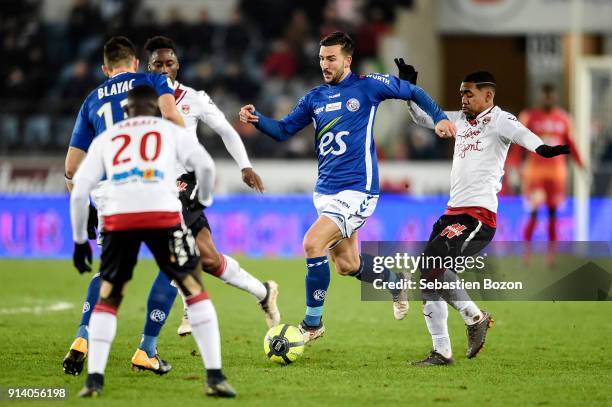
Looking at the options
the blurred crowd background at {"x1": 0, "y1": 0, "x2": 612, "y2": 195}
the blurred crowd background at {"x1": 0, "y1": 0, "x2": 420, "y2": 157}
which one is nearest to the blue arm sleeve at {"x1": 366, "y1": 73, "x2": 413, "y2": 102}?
the blurred crowd background at {"x1": 0, "y1": 0, "x2": 612, "y2": 195}

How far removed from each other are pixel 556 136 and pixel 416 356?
7.23 meters

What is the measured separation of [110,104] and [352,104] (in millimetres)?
2146

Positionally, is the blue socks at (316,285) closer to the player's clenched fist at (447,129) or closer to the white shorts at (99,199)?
the player's clenched fist at (447,129)

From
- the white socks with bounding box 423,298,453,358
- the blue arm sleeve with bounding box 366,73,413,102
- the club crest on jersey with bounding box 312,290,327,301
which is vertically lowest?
the white socks with bounding box 423,298,453,358

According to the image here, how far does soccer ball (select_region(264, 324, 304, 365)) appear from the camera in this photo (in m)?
8.68

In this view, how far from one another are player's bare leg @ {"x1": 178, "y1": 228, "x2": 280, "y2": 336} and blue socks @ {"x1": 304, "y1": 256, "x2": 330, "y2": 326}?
342 millimetres

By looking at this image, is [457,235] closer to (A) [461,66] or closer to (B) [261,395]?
(B) [261,395]

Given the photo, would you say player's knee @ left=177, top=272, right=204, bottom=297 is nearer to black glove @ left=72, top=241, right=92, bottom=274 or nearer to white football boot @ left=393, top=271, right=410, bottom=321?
black glove @ left=72, top=241, right=92, bottom=274

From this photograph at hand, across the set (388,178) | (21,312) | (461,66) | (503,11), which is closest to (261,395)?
(21,312)

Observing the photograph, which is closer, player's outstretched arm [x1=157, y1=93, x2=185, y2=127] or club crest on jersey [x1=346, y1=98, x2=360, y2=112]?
player's outstretched arm [x1=157, y1=93, x2=185, y2=127]

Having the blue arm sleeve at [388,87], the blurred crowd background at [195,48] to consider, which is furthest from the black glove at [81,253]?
the blurred crowd background at [195,48]

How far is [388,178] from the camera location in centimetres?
2020

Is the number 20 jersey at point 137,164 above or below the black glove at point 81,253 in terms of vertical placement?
above

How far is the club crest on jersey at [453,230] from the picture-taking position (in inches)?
344
